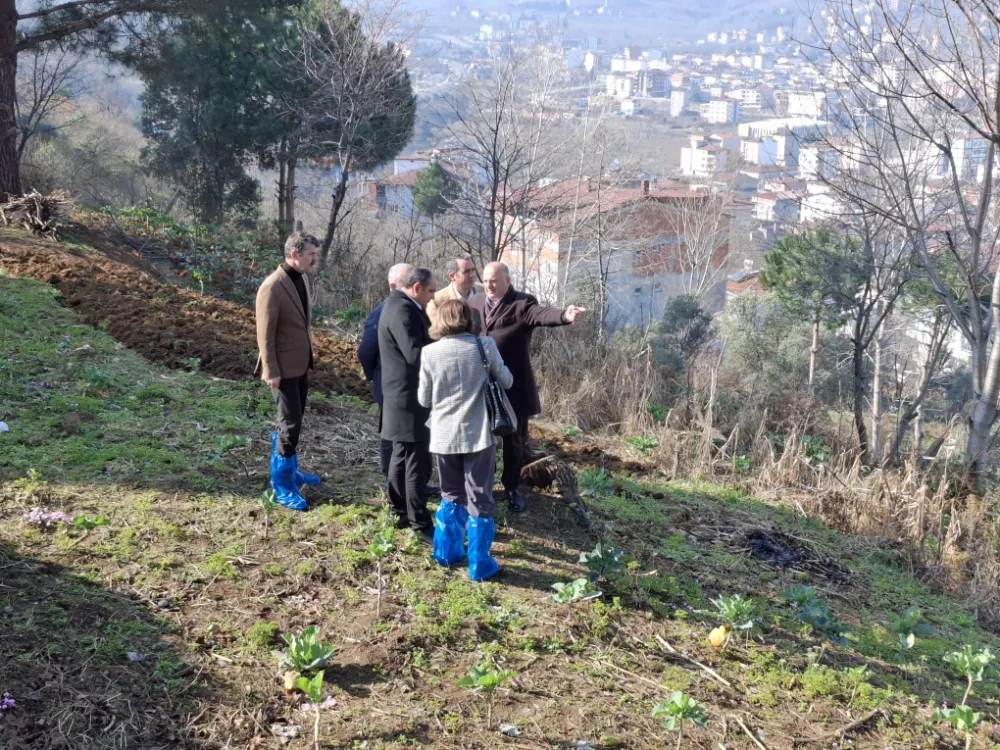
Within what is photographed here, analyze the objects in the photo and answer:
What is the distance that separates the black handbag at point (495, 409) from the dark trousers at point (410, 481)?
512mm

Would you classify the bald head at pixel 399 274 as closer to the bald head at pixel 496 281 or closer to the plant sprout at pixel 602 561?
the bald head at pixel 496 281

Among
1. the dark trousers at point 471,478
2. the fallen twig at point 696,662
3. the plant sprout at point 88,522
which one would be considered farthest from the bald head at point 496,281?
the plant sprout at point 88,522

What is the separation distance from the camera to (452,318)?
4.22 m

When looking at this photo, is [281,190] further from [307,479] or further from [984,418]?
[984,418]

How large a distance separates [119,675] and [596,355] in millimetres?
7205

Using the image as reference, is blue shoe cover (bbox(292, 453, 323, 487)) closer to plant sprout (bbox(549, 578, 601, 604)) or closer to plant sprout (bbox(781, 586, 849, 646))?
plant sprout (bbox(549, 578, 601, 604))

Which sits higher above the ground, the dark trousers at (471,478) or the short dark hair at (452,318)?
the short dark hair at (452,318)

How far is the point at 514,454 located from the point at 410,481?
2.67 feet

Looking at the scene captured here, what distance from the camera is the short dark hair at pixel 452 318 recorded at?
4219 millimetres

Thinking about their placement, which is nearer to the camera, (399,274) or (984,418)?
(399,274)

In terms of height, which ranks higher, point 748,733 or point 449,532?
point 449,532

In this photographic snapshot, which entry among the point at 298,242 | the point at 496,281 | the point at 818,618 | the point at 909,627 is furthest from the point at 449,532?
the point at 909,627

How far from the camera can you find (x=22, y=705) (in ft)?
10.4

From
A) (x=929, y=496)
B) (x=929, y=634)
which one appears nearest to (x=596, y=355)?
(x=929, y=496)
